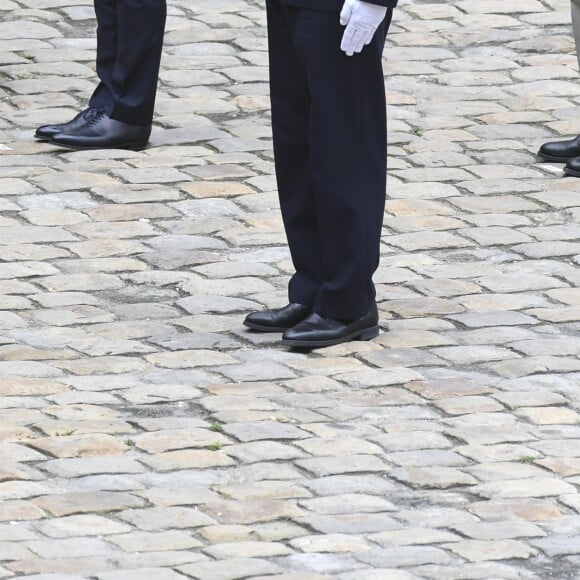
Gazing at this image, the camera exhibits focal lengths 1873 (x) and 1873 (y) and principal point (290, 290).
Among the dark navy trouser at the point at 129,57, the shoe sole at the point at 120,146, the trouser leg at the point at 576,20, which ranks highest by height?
the trouser leg at the point at 576,20

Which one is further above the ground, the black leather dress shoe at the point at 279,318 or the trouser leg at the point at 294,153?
the trouser leg at the point at 294,153

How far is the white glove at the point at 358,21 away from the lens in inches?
203

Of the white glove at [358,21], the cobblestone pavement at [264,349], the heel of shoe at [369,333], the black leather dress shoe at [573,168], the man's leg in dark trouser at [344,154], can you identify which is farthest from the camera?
the black leather dress shoe at [573,168]

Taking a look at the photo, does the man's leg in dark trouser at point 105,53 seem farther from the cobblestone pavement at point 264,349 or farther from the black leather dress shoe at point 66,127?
the cobblestone pavement at point 264,349

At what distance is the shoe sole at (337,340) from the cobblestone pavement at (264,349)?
0.10 feet

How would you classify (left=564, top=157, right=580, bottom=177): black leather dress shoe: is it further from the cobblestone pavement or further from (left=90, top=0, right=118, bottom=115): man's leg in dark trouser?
(left=90, top=0, right=118, bottom=115): man's leg in dark trouser

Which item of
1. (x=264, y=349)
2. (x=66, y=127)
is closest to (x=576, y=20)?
(x=66, y=127)

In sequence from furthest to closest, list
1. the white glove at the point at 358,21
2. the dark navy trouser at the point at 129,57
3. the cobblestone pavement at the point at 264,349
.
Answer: the dark navy trouser at the point at 129,57
the white glove at the point at 358,21
the cobblestone pavement at the point at 264,349

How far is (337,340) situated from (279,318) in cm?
21

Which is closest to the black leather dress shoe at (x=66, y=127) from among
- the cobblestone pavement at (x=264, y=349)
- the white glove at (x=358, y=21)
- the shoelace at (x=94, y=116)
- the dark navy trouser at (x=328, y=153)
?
the shoelace at (x=94, y=116)

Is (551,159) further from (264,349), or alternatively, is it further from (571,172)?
(264,349)

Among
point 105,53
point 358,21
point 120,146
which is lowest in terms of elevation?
point 120,146

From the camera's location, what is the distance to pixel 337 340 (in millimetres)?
5535

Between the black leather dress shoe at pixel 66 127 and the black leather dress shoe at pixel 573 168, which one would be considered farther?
the black leather dress shoe at pixel 66 127
